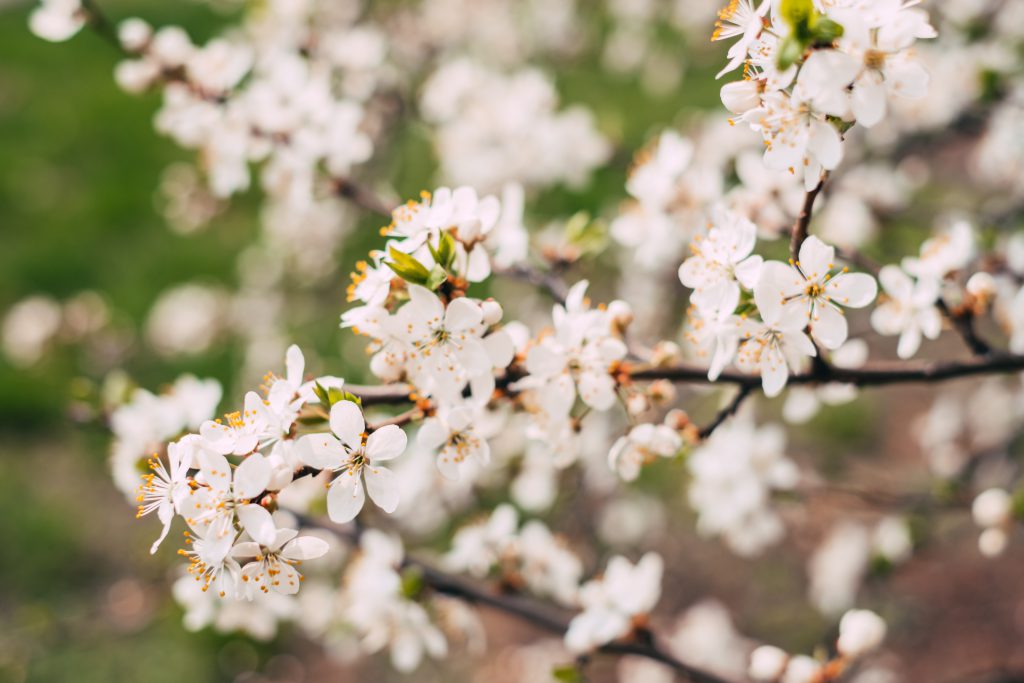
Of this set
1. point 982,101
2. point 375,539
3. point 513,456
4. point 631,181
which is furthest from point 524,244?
point 982,101

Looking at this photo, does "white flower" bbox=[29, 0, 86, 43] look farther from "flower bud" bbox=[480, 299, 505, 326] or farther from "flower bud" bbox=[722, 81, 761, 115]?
"flower bud" bbox=[722, 81, 761, 115]

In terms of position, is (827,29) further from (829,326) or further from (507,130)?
(507,130)

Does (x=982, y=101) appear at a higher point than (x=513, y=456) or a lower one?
higher

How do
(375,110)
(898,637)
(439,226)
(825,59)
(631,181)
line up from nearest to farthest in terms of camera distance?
(825,59)
(439,226)
(631,181)
(898,637)
(375,110)

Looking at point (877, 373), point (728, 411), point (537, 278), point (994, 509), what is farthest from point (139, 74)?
point (994, 509)

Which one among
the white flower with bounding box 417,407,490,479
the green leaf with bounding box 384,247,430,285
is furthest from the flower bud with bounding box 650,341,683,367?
the green leaf with bounding box 384,247,430,285

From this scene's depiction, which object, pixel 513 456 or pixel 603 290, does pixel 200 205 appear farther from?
pixel 603 290
